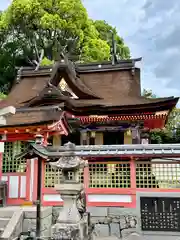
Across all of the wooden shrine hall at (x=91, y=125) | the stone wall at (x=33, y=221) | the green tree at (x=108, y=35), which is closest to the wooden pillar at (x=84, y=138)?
the wooden shrine hall at (x=91, y=125)

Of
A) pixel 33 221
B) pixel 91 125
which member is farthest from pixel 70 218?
pixel 91 125

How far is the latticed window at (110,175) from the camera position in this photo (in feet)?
26.0

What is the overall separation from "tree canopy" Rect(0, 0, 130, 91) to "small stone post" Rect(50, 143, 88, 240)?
53.2 feet

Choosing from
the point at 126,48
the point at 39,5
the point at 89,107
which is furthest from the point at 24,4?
the point at 89,107

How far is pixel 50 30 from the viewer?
24.3m

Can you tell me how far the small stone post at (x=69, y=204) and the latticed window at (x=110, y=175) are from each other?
1746mm

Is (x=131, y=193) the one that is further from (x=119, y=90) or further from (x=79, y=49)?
(x=79, y=49)

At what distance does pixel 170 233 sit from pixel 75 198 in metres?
2.93

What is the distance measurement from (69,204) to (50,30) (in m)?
21.0

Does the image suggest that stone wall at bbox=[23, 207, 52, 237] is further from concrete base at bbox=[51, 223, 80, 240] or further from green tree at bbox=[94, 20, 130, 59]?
green tree at bbox=[94, 20, 130, 59]

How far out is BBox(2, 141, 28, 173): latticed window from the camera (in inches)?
357

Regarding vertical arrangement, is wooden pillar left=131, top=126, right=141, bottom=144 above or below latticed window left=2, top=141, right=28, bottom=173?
above

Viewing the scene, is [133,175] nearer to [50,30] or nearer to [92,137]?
[92,137]

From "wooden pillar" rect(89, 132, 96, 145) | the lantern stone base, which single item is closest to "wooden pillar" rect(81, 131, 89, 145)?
"wooden pillar" rect(89, 132, 96, 145)
